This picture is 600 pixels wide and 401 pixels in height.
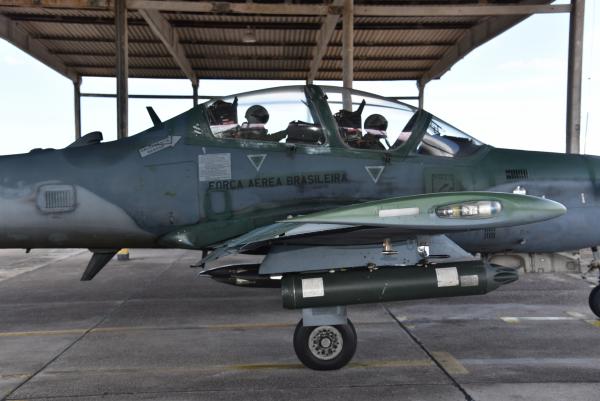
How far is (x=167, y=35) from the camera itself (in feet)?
58.2

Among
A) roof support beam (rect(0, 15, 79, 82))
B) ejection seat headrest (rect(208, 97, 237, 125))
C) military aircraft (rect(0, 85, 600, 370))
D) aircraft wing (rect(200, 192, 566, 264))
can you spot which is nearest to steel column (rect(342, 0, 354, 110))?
military aircraft (rect(0, 85, 600, 370))

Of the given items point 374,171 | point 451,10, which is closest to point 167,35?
point 451,10

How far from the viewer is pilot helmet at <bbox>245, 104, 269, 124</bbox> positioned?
5848 mm

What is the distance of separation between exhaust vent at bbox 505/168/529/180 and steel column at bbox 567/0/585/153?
28.4ft

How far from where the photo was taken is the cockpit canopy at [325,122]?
5.78 m

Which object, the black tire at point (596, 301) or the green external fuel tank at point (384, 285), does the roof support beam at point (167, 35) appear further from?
the black tire at point (596, 301)

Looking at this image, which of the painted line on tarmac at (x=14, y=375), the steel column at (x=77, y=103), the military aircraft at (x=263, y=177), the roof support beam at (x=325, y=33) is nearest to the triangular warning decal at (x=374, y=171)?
the military aircraft at (x=263, y=177)

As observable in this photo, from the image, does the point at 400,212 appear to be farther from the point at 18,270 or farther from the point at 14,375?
the point at 18,270

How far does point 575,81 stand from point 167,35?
11526 millimetres

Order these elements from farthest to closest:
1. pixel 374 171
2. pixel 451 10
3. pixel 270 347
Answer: pixel 451 10 → pixel 270 347 → pixel 374 171

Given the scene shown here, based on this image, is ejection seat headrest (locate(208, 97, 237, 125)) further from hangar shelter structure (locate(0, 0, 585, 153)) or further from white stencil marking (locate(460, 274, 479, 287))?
hangar shelter structure (locate(0, 0, 585, 153))

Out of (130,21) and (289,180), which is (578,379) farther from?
(130,21)

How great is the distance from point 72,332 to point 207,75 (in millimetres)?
18712

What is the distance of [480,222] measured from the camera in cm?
416
